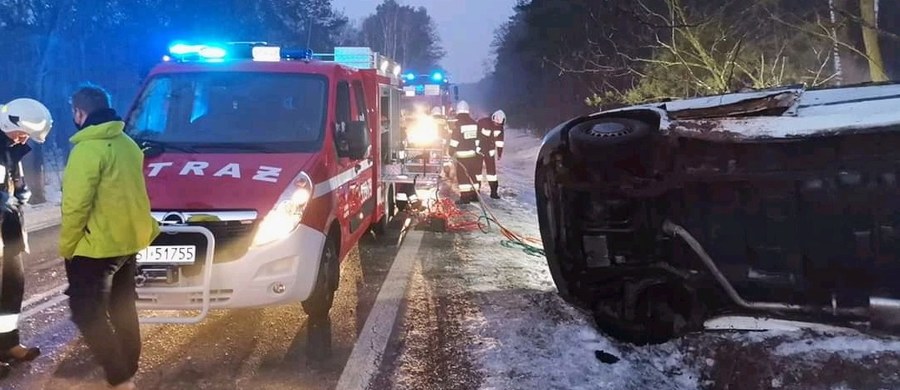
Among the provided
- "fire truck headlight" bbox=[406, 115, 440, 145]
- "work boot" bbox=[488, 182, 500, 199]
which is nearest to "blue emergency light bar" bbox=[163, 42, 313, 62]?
"fire truck headlight" bbox=[406, 115, 440, 145]

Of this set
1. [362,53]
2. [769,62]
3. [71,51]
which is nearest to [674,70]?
[769,62]

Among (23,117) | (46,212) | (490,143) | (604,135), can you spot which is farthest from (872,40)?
(46,212)

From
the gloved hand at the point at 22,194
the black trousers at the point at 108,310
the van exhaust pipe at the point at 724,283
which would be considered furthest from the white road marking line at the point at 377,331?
the gloved hand at the point at 22,194

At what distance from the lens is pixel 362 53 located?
7.98 m

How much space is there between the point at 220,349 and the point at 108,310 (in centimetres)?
106

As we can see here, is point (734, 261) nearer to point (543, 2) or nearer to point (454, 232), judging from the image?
point (454, 232)

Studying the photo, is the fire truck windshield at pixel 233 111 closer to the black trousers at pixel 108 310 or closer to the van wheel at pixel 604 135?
the black trousers at pixel 108 310

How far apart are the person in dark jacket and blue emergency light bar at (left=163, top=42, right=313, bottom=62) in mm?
1776

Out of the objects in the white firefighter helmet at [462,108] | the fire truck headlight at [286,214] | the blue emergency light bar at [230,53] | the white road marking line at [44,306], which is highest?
the blue emergency light bar at [230,53]

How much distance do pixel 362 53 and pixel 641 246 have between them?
4847 mm

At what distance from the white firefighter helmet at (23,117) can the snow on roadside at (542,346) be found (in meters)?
3.22

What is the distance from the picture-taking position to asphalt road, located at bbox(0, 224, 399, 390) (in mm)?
4348

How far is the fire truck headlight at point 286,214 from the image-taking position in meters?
4.67

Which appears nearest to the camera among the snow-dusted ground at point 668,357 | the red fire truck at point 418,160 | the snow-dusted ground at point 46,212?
the snow-dusted ground at point 668,357
